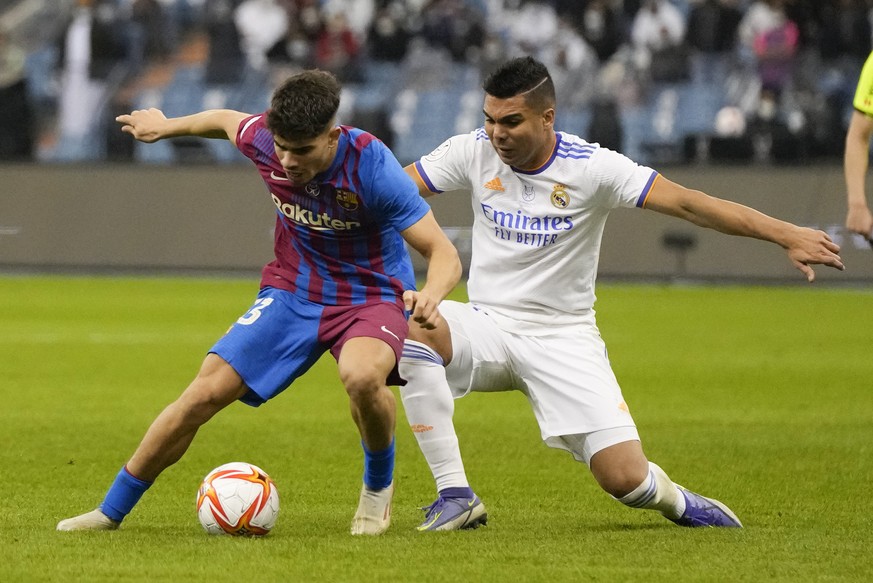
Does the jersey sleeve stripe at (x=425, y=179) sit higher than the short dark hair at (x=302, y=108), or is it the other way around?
the short dark hair at (x=302, y=108)

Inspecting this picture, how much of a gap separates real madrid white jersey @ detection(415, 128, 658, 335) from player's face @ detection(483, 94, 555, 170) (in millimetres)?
115

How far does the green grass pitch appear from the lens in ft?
15.9

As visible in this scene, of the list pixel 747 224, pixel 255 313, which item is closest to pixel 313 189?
pixel 255 313

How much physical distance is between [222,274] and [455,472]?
14.5 m

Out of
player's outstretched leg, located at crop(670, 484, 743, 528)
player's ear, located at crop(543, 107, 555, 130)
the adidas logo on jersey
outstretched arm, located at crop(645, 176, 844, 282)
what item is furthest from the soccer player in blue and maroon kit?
player's outstretched leg, located at crop(670, 484, 743, 528)

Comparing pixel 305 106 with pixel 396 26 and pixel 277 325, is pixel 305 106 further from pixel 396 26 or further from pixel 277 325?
pixel 396 26

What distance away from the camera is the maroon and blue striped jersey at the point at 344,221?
17.5 feet

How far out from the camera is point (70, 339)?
13258mm

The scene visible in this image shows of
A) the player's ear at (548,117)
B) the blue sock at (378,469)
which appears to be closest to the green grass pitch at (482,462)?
the blue sock at (378,469)

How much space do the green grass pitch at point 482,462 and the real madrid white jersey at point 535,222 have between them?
0.86 m

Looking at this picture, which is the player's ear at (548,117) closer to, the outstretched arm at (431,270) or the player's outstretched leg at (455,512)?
the outstretched arm at (431,270)

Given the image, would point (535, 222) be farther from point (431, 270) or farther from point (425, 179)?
point (431, 270)

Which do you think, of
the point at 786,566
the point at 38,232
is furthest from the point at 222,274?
the point at 786,566

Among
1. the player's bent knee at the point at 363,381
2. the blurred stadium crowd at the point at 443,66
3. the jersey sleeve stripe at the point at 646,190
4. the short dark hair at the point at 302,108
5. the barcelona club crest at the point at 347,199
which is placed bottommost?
the blurred stadium crowd at the point at 443,66
